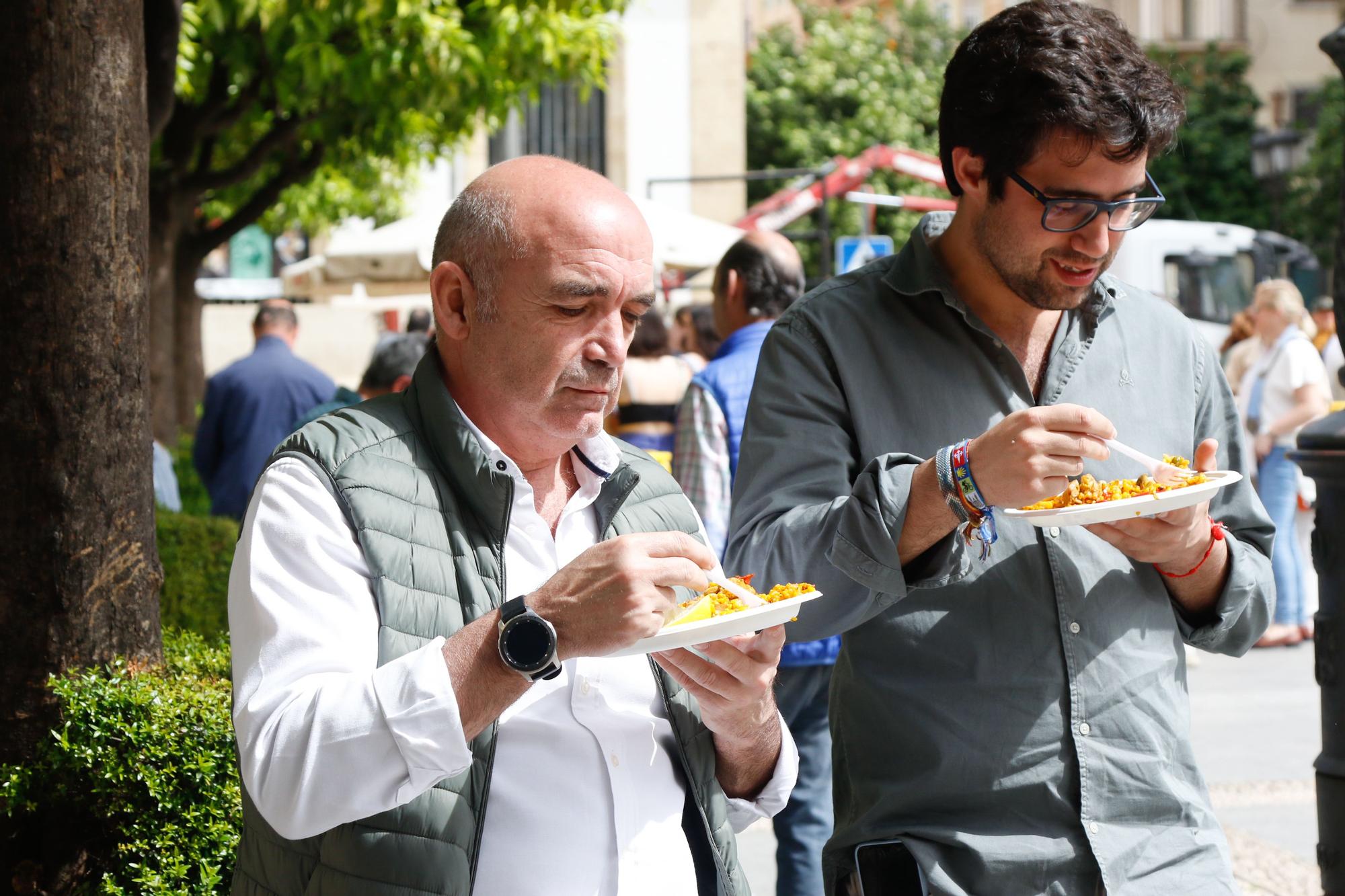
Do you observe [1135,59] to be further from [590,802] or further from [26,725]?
[26,725]

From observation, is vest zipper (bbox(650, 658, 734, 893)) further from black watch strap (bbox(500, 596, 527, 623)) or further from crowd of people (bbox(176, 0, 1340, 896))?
black watch strap (bbox(500, 596, 527, 623))

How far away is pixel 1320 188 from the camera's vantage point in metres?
33.8

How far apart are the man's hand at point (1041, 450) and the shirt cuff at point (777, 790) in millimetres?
535

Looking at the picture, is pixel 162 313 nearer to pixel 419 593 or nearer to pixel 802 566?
pixel 802 566

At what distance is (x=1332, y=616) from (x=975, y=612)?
72 centimetres

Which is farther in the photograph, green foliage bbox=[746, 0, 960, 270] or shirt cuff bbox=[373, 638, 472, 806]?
green foliage bbox=[746, 0, 960, 270]

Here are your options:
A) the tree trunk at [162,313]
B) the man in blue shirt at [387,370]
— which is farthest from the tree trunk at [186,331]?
the man in blue shirt at [387,370]

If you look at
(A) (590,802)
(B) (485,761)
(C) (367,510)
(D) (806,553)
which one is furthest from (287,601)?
(D) (806,553)

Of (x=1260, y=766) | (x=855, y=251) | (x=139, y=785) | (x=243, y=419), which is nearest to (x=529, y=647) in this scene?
(x=139, y=785)

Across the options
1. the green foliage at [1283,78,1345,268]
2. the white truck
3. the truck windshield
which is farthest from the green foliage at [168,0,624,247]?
the green foliage at [1283,78,1345,268]

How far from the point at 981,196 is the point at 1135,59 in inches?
12.9

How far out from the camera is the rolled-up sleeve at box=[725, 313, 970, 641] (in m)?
2.33

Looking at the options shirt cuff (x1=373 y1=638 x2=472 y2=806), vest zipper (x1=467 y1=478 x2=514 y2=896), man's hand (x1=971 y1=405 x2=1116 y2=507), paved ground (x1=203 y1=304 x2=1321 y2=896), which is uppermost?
man's hand (x1=971 y1=405 x2=1116 y2=507)

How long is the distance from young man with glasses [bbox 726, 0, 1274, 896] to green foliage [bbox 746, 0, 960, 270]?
33038 mm
